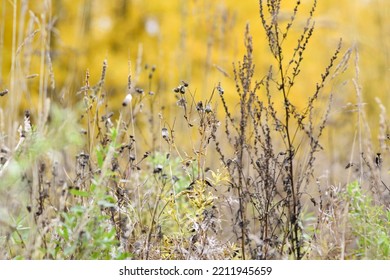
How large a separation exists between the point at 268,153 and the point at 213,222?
32cm

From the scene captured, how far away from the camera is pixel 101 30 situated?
23.7ft

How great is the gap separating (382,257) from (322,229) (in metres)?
0.23

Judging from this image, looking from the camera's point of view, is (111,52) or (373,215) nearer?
(373,215)

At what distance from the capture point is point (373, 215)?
260 centimetres

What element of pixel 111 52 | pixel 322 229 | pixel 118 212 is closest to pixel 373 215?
pixel 322 229

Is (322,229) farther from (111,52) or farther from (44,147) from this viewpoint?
(111,52)
